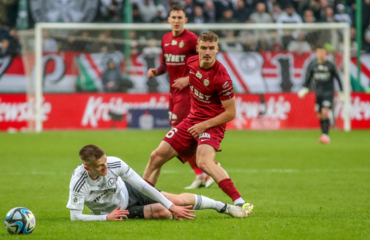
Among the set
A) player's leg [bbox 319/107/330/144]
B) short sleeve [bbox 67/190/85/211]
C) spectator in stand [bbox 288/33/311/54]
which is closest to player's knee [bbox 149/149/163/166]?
short sleeve [bbox 67/190/85/211]

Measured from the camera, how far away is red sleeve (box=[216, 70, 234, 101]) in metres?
6.52

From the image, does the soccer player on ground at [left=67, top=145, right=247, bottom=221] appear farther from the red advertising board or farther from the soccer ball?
the red advertising board

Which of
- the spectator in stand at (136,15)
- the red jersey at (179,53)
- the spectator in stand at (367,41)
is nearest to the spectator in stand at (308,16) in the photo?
the spectator in stand at (367,41)

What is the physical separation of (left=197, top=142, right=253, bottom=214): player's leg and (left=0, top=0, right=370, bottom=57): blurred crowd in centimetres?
1465

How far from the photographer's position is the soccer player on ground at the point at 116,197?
5625mm

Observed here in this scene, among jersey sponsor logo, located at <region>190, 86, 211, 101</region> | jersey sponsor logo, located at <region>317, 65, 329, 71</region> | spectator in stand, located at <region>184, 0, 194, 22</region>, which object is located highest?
spectator in stand, located at <region>184, 0, 194, 22</region>

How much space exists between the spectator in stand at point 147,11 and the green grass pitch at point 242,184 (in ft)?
19.0

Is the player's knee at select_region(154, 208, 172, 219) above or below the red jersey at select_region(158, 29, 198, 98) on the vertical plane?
below

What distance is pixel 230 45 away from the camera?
2131 centimetres

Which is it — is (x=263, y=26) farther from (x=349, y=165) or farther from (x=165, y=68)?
(x=165, y=68)

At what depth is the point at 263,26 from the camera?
64.4 ft

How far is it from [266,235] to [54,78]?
15473 mm

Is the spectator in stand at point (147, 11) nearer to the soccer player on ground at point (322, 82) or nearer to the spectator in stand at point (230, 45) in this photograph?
the spectator in stand at point (230, 45)

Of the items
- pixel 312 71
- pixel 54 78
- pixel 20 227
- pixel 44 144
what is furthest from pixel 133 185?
pixel 54 78
